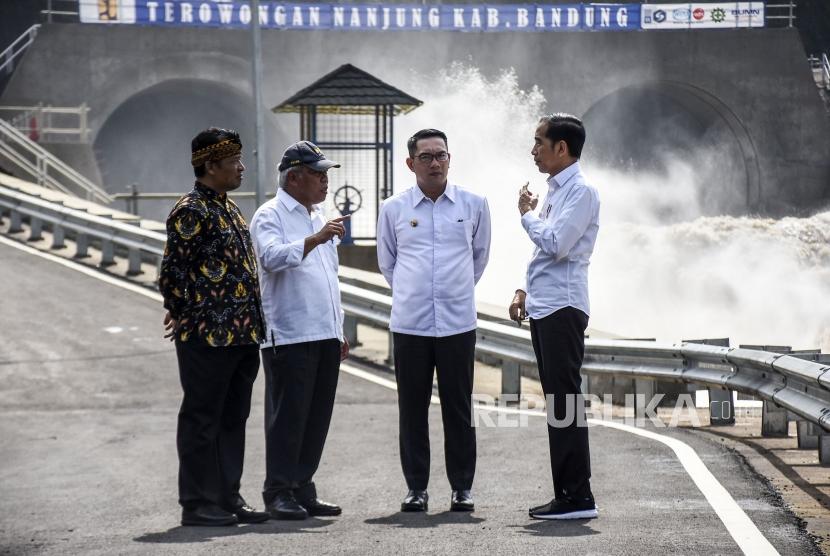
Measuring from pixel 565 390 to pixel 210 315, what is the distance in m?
1.75

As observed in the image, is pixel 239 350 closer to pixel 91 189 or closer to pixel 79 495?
pixel 79 495

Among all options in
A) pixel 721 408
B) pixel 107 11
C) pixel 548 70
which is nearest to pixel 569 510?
pixel 721 408

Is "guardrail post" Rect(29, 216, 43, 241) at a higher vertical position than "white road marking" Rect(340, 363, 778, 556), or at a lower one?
higher

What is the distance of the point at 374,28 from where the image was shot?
147 feet

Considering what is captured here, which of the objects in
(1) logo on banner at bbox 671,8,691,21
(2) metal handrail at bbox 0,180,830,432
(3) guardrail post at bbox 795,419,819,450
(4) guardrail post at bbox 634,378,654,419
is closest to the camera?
(2) metal handrail at bbox 0,180,830,432

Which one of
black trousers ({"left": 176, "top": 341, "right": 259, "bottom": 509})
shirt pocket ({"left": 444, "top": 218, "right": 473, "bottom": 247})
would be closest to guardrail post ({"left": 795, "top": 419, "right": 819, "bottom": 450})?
shirt pocket ({"left": 444, "top": 218, "right": 473, "bottom": 247})

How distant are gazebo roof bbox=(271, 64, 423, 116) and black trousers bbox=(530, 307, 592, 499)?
60.8 ft

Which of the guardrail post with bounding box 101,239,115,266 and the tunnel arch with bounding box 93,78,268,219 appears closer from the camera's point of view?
the guardrail post with bounding box 101,239,115,266

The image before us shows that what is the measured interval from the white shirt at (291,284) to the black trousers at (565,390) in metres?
1.10

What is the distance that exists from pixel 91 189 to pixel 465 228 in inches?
1012

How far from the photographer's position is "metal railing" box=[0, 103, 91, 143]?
3712 centimetres

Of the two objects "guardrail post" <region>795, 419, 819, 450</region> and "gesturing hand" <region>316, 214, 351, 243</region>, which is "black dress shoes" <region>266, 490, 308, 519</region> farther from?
"guardrail post" <region>795, 419, 819, 450</region>

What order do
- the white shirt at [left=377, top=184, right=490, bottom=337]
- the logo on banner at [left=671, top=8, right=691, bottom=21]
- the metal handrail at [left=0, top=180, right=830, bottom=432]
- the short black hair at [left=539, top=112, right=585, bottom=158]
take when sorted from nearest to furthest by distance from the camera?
the short black hair at [left=539, top=112, right=585, bottom=158] < the white shirt at [left=377, top=184, right=490, bottom=337] < the metal handrail at [left=0, top=180, right=830, bottom=432] < the logo on banner at [left=671, top=8, right=691, bottom=21]

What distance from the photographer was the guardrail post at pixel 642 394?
11898 mm
